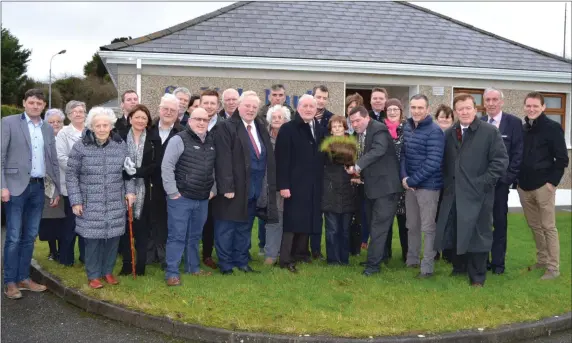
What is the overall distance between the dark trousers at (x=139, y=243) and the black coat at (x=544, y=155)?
4.89 metres

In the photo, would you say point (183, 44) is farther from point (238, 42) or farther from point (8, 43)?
point (8, 43)

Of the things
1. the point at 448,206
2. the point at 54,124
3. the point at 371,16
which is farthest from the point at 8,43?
the point at 448,206

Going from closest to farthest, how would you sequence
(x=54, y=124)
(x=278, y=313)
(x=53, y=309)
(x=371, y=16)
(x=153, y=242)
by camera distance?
(x=278, y=313), (x=53, y=309), (x=153, y=242), (x=54, y=124), (x=371, y=16)

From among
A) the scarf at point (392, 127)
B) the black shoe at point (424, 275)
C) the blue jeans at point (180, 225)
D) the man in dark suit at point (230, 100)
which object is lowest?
the black shoe at point (424, 275)

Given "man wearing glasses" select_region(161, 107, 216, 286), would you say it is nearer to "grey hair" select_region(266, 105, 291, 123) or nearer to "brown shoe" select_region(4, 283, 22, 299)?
"grey hair" select_region(266, 105, 291, 123)

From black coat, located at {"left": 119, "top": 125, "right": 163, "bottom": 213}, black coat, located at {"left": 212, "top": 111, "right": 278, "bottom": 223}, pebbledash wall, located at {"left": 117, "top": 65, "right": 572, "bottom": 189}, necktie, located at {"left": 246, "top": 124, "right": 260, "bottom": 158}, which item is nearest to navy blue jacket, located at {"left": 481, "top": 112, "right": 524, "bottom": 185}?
necktie, located at {"left": 246, "top": 124, "right": 260, "bottom": 158}

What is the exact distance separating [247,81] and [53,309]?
8508 mm

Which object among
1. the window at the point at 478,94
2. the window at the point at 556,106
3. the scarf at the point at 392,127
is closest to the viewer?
the scarf at the point at 392,127

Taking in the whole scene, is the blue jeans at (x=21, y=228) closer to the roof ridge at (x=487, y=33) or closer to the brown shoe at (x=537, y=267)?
the brown shoe at (x=537, y=267)

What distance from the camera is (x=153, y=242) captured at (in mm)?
7238

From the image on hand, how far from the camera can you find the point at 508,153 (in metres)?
7.22

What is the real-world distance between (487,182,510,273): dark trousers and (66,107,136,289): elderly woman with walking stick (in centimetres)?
461

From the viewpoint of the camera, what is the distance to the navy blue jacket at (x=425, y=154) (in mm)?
6801

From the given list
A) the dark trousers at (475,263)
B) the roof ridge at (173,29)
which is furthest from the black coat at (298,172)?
the roof ridge at (173,29)
